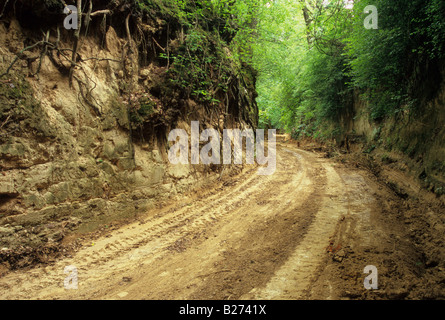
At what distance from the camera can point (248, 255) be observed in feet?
11.8

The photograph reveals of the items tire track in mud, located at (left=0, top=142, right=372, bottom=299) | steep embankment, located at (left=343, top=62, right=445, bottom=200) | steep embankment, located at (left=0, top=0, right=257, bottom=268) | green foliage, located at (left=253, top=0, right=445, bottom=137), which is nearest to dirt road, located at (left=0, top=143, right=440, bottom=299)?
tire track in mud, located at (left=0, top=142, right=372, bottom=299)

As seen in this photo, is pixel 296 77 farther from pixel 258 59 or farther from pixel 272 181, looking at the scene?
pixel 272 181

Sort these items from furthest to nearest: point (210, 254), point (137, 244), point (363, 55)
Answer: point (363, 55)
point (137, 244)
point (210, 254)

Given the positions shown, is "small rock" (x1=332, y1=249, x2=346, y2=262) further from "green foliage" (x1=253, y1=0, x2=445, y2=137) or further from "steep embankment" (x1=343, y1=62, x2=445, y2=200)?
"green foliage" (x1=253, y1=0, x2=445, y2=137)

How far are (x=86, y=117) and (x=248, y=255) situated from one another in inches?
170

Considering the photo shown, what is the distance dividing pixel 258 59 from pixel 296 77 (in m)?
3.20

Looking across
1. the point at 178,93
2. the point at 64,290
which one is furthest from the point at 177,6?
the point at 64,290

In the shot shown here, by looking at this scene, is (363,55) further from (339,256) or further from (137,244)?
(137,244)

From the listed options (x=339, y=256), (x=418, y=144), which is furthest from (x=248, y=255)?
(x=418, y=144)

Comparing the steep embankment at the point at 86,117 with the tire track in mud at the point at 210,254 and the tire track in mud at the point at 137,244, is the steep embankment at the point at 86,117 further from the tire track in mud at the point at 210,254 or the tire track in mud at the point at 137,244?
the tire track in mud at the point at 210,254

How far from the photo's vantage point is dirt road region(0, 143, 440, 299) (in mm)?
2783

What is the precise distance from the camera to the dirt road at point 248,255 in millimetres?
2783

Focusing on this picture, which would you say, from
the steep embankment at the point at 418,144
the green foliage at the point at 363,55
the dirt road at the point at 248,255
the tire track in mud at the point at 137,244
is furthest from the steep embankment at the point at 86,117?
the steep embankment at the point at 418,144

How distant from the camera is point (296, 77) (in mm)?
15086
